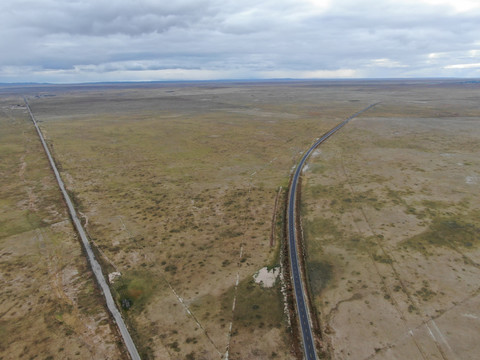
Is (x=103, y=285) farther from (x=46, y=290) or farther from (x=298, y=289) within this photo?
(x=298, y=289)

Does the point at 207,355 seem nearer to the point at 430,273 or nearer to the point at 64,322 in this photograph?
the point at 64,322

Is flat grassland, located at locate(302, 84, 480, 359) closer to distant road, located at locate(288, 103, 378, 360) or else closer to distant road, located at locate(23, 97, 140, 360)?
distant road, located at locate(288, 103, 378, 360)

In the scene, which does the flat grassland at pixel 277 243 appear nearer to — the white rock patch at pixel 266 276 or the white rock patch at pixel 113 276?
the white rock patch at pixel 113 276

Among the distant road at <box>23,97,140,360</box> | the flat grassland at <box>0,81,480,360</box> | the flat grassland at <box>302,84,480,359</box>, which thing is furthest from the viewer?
the flat grassland at <box>0,81,480,360</box>

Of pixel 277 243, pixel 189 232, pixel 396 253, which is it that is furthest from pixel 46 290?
pixel 396 253

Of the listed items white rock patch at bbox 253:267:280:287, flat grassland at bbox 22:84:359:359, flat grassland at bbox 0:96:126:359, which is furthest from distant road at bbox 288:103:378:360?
flat grassland at bbox 0:96:126:359

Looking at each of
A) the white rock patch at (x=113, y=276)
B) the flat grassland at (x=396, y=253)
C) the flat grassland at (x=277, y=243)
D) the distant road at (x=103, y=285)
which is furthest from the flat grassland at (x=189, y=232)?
the flat grassland at (x=396, y=253)
